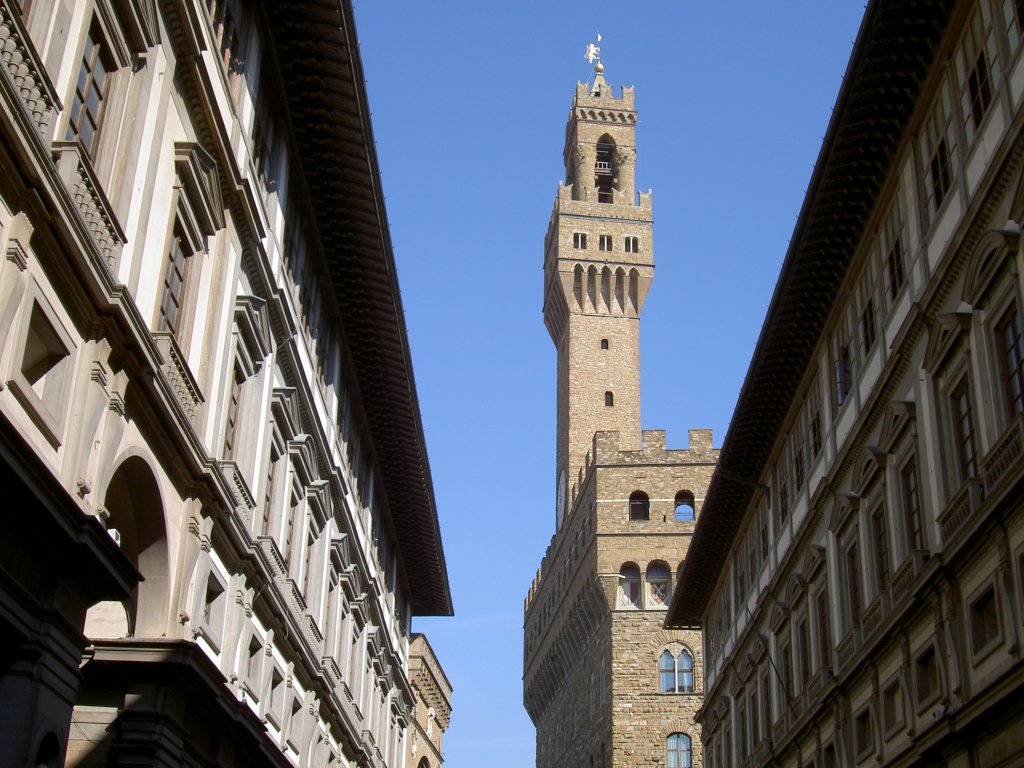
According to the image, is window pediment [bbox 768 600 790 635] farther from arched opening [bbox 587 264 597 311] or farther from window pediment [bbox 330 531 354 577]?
arched opening [bbox 587 264 597 311]

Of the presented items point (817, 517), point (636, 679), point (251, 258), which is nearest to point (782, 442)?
point (817, 517)

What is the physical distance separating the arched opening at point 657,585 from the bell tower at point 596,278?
1552 cm

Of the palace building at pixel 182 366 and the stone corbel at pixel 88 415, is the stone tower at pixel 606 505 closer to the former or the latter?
the palace building at pixel 182 366

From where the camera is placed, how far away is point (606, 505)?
6334cm

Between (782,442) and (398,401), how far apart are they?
9016 mm

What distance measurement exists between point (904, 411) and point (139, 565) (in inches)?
457

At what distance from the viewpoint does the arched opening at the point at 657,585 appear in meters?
60.9

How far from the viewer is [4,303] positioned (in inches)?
461

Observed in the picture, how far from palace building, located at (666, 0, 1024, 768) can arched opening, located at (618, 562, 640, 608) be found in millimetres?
28189

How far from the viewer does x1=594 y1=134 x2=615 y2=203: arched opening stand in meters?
92.2

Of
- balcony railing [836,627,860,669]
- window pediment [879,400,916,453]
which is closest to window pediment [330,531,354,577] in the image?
balcony railing [836,627,860,669]

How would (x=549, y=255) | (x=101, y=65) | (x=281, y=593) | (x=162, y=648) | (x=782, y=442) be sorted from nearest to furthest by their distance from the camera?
(x=101, y=65), (x=162, y=648), (x=281, y=593), (x=782, y=442), (x=549, y=255)

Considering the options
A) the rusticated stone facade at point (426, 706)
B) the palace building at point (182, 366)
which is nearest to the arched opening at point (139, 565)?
the palace building at point (182, 366)

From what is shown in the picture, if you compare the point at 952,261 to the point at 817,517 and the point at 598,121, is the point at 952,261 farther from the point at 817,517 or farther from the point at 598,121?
the point at 598,121
